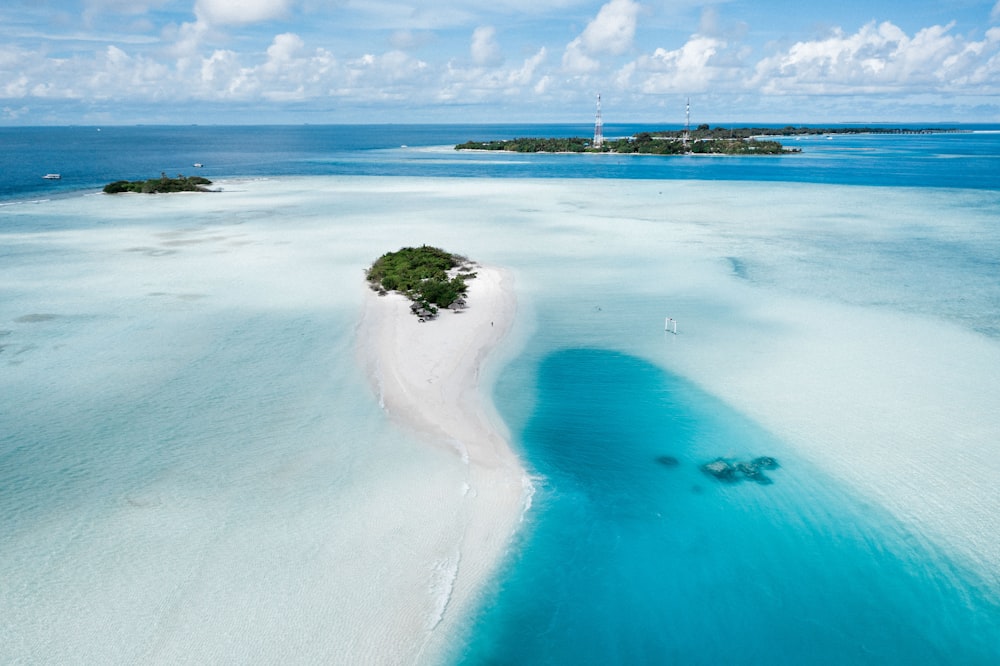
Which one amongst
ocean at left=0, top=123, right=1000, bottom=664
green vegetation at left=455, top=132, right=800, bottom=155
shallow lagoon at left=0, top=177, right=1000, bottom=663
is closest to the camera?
ocean at left=0, top=123, right=1000, bottom=664

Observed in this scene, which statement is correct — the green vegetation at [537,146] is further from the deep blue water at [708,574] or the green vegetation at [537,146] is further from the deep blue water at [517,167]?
the deep blue water at [708,574]

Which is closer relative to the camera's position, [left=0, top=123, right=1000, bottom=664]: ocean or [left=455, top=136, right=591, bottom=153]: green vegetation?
[left=0, top=123, right=1000, bottom=664]: ocean

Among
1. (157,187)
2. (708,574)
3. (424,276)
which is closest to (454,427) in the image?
(708,574)

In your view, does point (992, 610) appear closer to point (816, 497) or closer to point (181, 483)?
point (816, 497)

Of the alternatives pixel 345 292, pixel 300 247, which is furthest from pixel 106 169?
pixel 345 292

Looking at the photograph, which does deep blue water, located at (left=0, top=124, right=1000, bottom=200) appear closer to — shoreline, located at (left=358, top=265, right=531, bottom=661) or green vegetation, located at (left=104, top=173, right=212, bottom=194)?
green vegetation, located at (left=104, top=173, right=212, bottom=194)

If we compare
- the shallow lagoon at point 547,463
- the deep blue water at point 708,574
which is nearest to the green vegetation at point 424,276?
the shallow lagoon at point 547,463

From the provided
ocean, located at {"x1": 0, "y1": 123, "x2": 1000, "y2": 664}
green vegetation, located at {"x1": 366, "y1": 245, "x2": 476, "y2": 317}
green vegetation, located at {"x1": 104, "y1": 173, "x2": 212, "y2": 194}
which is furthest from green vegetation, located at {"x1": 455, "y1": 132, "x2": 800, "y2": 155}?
green vegetation, located at {"x1": 366, "y1": 245, "x2": 476, "y2": 317}
